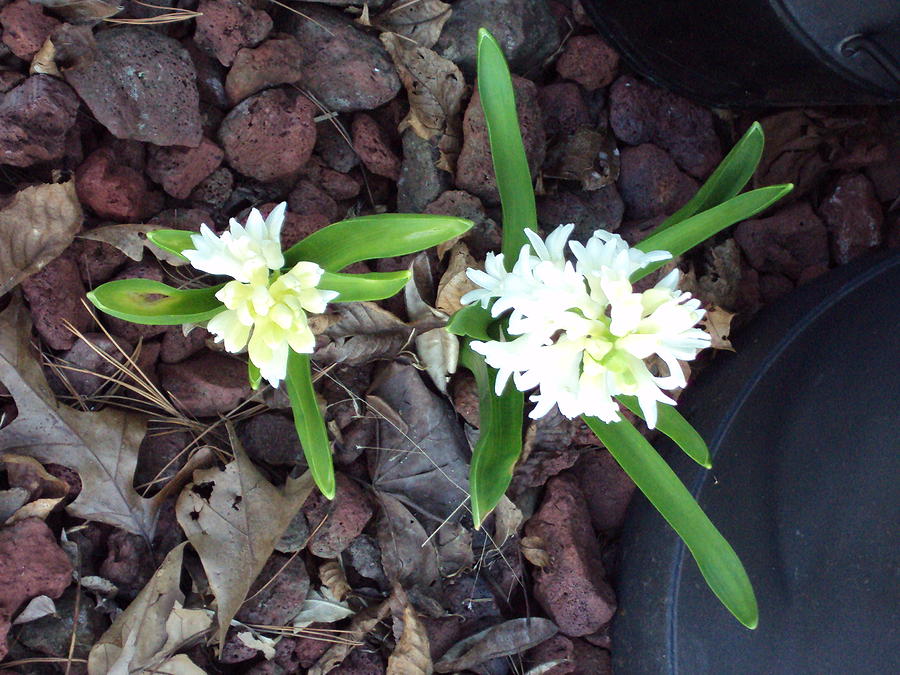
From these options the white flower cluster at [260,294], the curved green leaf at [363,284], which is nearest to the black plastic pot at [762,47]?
the curved green leaf at [363,284]

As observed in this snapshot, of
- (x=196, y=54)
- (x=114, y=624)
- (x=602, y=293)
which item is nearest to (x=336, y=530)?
(x=114, y=624)

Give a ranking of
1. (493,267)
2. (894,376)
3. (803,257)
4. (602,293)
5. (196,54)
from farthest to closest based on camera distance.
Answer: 1. (803,257)
2. (196,54)
3. (894,376)
4. (493,267)
5. (602,293)

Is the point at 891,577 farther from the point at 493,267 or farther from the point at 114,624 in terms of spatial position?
the point at 114,624

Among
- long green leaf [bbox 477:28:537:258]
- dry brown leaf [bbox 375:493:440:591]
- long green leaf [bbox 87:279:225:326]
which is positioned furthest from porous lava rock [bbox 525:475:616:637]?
long green leaf [bbox 87:279:225:326]

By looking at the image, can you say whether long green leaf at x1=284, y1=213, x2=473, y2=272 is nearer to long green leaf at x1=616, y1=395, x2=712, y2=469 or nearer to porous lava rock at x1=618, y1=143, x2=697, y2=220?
long green leaf at x1=616, y1=395, x2=712, y2=469

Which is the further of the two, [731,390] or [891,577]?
[731,390]

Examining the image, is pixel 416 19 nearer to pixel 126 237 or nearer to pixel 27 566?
pixel 126 237

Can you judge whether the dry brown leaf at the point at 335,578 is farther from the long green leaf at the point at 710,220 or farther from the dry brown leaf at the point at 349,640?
the long green leaf at the point at 710,220
